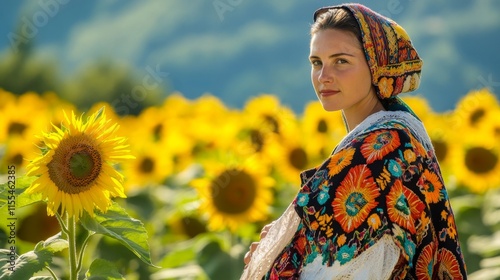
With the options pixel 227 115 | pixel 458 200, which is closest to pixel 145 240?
pixel 458 200

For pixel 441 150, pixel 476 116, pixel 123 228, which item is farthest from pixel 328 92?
pixel 476 116

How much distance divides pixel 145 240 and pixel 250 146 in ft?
13.4

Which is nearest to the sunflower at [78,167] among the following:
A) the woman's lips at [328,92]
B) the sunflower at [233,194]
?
the woman's lips at [328,92]

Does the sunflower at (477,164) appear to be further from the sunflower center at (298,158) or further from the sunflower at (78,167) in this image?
the sunflower at (78,167)

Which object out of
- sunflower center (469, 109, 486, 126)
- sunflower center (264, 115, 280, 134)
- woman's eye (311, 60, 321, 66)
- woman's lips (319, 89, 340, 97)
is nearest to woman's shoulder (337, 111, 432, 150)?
woman's lips (319, 89, 340, 97)

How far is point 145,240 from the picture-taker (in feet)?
9.25

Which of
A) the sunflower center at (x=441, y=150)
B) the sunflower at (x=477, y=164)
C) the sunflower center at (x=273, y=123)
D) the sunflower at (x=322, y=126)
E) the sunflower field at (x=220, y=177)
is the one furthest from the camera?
the sunflower at (x=322, y=126)

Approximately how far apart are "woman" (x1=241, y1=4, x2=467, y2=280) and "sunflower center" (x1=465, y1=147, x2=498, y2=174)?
4152 millimetres

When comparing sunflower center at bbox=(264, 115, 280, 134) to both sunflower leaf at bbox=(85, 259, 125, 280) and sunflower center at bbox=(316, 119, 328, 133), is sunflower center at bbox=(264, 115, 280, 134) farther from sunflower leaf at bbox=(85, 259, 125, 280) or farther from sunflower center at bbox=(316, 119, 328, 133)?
sunflower leaf at bbox=(85, 259, 125, 280)

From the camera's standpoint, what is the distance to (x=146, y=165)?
291 inches

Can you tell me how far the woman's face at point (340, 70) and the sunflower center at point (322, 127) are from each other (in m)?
4.72

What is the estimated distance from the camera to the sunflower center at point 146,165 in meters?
7.37

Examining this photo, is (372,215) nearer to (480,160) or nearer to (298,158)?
(298,158)

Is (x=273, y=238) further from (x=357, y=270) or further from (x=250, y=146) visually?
(x=250, y=146)
